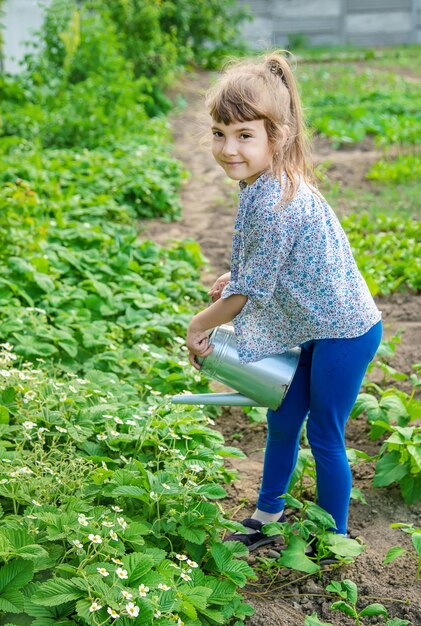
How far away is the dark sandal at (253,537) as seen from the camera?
271 centimetres

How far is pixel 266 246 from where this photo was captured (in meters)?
2.31

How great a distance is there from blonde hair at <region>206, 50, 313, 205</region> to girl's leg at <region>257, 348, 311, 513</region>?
54 centimetres

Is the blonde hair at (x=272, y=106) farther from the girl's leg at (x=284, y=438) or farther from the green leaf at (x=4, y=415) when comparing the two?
the green leaf at (x=4, y=415)

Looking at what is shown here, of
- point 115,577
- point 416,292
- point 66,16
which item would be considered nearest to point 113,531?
point 115,577

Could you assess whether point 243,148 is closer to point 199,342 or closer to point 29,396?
point 199,342

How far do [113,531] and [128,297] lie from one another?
2126 millimetres

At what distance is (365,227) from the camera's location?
5.72 metres

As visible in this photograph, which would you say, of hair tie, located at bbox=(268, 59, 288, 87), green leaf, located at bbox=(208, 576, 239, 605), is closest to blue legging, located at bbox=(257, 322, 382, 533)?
green leaf, located at bbox=(208, 576, 239, 605)

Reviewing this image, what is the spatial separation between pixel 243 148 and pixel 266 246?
0.27 metres

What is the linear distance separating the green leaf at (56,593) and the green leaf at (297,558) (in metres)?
0.63

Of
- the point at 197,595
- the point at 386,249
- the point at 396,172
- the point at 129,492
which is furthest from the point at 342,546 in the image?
the point at 396,172

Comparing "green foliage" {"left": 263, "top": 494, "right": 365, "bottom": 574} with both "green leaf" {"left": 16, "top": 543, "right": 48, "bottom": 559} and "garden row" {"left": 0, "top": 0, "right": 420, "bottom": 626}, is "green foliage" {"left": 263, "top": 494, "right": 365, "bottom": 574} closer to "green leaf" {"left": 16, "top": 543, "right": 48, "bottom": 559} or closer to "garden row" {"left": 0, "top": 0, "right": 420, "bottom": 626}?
"garden row" {"left": 0, "top": 0, "right": 420, "bottom": 626}

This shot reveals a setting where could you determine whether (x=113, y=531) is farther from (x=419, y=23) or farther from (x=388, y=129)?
(x=419, y=23)

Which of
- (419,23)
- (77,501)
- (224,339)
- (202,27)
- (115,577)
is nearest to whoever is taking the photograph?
(115,577)
